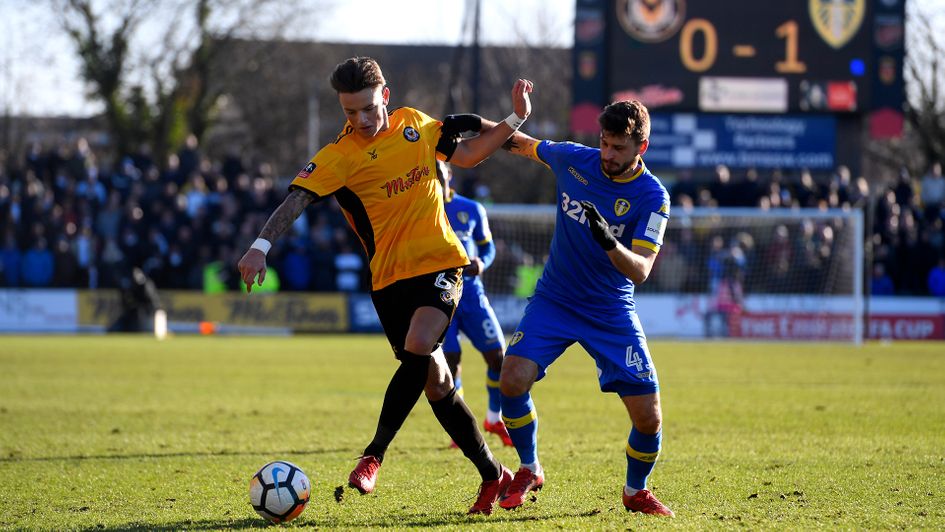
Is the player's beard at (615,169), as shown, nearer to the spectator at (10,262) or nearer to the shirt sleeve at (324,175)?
the shirt sleeve at (324,175)

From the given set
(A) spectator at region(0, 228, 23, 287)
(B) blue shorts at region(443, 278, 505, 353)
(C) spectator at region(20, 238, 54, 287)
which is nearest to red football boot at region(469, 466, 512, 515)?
(B) blue shorts at region(443, 278, 505, 353)

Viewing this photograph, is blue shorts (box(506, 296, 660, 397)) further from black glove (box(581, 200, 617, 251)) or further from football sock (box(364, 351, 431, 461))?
black glove (box(581, 200, 617, 251))

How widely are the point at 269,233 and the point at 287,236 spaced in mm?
21670

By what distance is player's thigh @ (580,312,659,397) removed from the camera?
20.9 feet

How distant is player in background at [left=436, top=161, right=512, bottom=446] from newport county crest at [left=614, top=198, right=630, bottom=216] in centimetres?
346

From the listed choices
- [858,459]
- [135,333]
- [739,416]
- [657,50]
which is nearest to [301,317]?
[135,333]

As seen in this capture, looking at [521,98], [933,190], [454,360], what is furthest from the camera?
[933,190]

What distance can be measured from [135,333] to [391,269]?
2126cm

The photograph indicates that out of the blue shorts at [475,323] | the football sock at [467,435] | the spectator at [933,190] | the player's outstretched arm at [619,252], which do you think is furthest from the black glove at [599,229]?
the spectator at [933,190]

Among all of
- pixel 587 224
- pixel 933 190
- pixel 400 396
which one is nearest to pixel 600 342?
pixel 587 224

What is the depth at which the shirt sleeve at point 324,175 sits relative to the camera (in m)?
6.37

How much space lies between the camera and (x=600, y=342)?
643cm

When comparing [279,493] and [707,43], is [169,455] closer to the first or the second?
[279,493]

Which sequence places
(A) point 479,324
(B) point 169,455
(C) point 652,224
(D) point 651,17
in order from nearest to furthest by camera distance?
(C) point 652,224, (B) point 169,455, (A) point 479,324, (D) point 651,17
